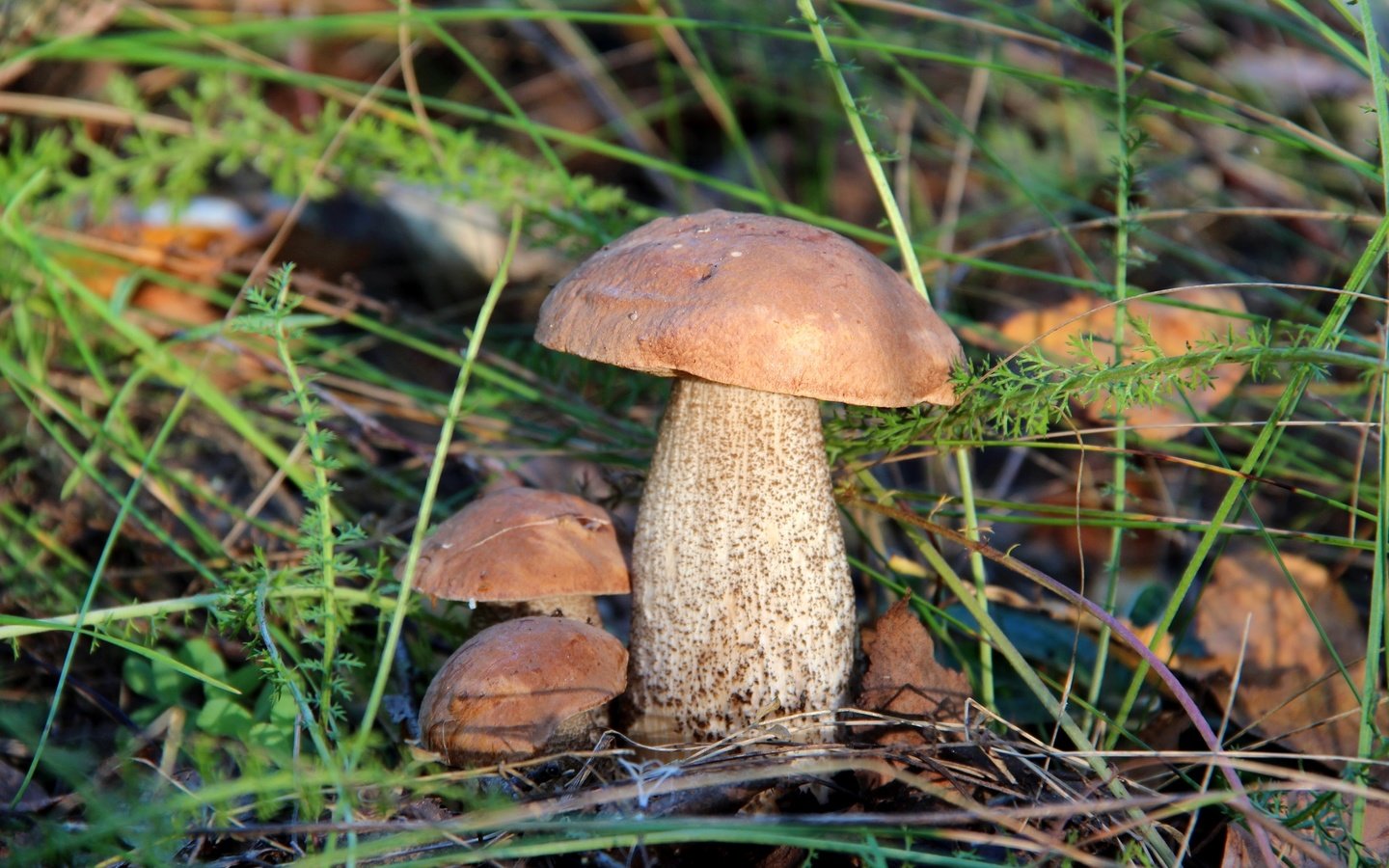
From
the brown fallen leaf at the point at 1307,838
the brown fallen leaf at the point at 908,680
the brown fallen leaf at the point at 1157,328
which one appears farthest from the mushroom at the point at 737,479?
the brown fallen leaf at the point at 1157,328

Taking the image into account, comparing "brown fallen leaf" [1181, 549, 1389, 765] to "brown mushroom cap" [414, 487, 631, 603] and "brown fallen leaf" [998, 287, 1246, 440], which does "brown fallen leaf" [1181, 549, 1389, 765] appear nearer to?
"brown fallen leaf" [998, 287, 1246, 440]

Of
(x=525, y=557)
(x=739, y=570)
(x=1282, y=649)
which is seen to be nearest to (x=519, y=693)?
(x=525, y=557)

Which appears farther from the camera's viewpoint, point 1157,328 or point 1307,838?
point 1157,328

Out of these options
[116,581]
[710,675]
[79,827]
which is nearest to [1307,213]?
[710,675]

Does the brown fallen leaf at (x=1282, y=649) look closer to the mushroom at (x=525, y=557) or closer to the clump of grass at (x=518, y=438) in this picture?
the clump of grass at (x=518, y=438)

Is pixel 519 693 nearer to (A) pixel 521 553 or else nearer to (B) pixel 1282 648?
(A) pixel 521 553

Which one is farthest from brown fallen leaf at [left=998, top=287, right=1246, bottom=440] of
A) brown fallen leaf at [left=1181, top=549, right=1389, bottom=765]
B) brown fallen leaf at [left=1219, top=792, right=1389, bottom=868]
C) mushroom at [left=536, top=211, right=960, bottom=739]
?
brown fallen leaf at [left=1219, top=792, right=1389, bottom=868]

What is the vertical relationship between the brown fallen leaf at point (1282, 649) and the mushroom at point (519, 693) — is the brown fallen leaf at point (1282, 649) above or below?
below

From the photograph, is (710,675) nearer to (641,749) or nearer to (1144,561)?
(641,749)

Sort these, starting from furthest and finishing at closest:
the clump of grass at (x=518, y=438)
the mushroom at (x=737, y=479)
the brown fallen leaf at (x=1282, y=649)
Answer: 1. the brown fallen leaf at (x=1282, y=649)
2. the mushroom at (x=737, y=479)
3. the clump of grass at (x=518, y=438)
